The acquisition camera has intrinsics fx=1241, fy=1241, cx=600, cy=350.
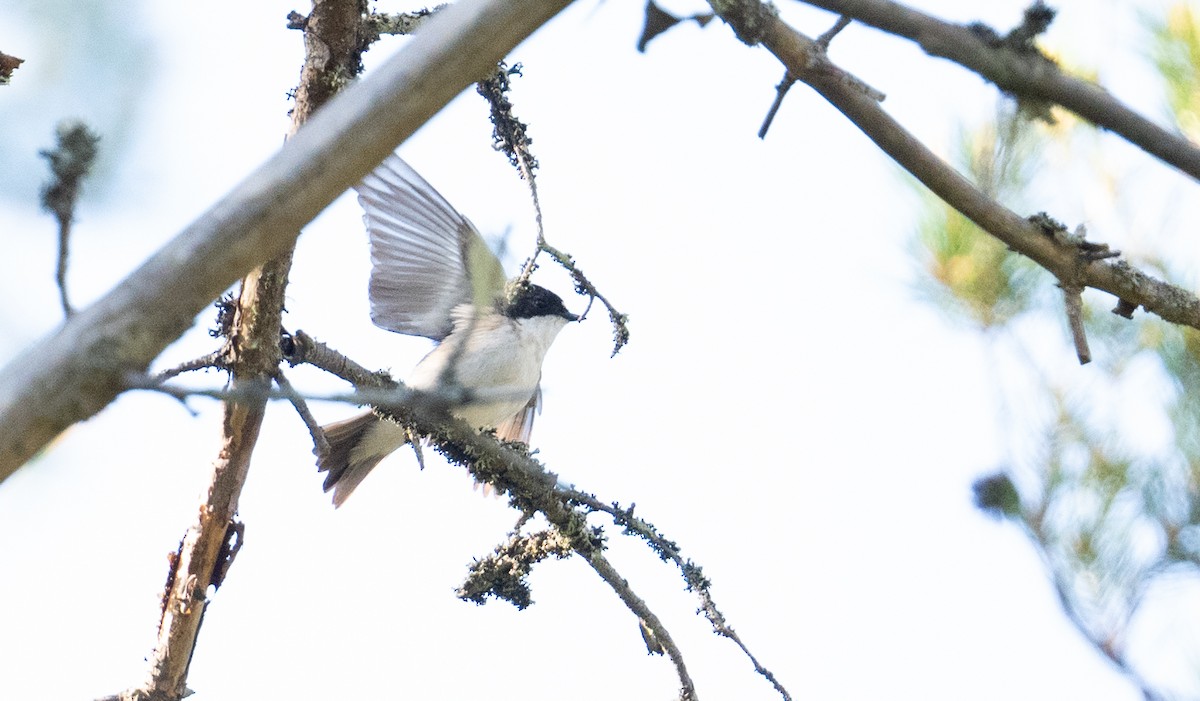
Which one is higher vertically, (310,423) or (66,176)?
(310,423)

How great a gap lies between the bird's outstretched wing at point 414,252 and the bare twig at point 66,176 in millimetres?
3142

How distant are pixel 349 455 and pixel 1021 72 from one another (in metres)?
3.61

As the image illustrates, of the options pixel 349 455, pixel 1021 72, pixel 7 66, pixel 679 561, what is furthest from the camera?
pixel 349 455

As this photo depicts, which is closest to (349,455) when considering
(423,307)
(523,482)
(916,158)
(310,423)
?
(423,307)

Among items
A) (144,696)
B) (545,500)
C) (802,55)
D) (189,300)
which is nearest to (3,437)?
(189,300)

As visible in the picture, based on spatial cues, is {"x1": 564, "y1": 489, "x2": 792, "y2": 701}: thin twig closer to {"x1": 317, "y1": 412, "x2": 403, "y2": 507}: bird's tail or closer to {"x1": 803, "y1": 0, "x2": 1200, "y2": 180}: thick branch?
{"x1": 803, "y1": 0, "x2": 1200, "y2": 180}: thick branch

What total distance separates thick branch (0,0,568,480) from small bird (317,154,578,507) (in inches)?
115

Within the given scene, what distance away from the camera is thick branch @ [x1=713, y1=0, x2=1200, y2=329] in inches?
74.4

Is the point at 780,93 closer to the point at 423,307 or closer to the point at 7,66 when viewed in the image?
the point at 7,66

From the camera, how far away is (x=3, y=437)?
126cm

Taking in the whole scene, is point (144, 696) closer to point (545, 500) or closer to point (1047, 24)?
point (545, 500)

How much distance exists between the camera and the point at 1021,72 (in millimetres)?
1531

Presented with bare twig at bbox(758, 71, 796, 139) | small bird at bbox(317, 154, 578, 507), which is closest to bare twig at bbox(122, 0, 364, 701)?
bare twig at bbox(758, 71, 796, 139)

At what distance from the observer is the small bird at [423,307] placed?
4.55 m
